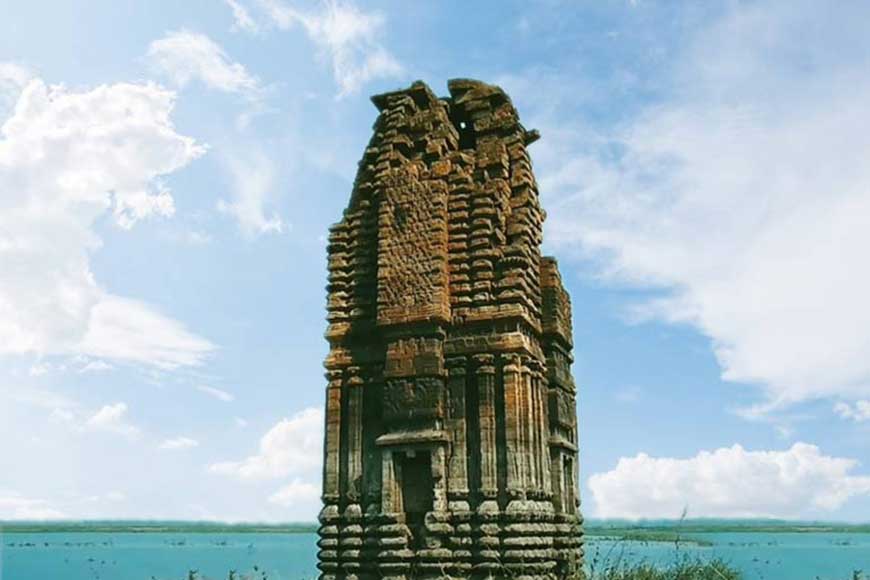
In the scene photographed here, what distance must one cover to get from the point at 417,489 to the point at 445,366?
2.01 m

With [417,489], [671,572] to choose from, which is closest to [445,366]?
[417,489]

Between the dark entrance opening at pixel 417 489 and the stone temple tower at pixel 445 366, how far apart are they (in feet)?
0.07

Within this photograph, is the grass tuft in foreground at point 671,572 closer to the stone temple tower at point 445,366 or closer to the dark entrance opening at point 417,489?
the stone temple tower at point 445,366

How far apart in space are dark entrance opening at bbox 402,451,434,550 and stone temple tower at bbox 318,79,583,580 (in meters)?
0.02

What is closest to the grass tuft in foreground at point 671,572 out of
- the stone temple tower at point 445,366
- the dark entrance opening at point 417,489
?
the stone temple tower at point 445,366

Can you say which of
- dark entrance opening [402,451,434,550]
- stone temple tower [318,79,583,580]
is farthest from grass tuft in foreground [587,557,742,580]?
dark entrance opening [402,451,434,550]

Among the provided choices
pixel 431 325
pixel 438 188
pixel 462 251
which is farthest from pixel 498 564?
pixel 438 188

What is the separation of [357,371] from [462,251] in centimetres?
272

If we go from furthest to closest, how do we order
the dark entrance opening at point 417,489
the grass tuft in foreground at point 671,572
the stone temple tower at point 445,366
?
the dark entrance opening at point 417,489, the stone temple tower at point 445,366, the grass tuft in foreground at point 671,572

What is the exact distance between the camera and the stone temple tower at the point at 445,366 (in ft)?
44.0

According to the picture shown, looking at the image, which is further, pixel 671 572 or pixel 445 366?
pixel 445 366

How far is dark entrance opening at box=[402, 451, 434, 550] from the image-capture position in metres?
13.7

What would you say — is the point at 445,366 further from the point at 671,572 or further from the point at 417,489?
the point at 671,572

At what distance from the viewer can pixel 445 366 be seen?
46.4ft
